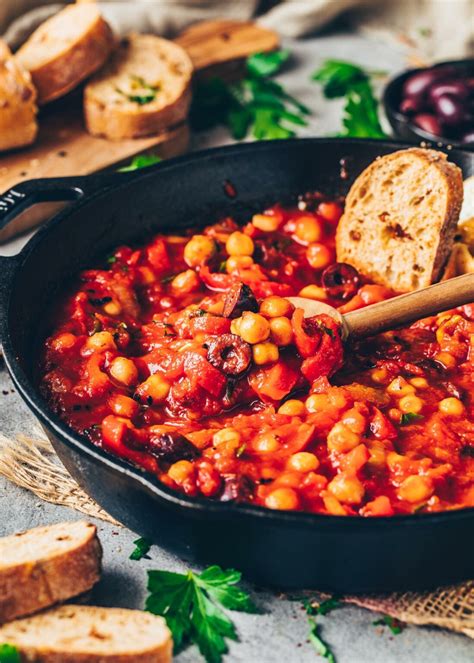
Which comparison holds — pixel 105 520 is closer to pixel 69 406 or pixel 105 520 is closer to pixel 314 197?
pixel 69 406

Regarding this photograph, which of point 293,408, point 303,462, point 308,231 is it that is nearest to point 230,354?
point 293,408

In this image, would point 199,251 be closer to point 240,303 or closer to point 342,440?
point 240,303

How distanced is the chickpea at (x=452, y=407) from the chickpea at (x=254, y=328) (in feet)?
3.16

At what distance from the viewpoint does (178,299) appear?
17.4 ft

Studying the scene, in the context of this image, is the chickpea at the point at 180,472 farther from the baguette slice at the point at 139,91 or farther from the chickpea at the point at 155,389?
the baguette slice at the point at 139,91

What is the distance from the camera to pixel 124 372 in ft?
15.0

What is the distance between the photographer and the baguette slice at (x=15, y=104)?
266 inches

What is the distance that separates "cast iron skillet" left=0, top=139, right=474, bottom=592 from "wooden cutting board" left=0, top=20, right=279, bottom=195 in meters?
1.30

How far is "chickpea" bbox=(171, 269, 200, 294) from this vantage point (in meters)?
5.32

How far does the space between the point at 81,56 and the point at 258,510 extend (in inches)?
200

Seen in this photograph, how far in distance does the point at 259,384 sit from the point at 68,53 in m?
4.02

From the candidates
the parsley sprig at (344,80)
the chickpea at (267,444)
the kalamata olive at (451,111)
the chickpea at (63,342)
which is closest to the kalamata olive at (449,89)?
the kalamata olive at (451,111)

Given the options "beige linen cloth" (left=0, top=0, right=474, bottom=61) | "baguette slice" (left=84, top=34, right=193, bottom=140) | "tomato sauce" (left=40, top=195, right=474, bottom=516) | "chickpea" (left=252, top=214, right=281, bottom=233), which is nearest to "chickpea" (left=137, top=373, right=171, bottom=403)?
"tomato sauce" (left=40, top=195, right=474, bottom=516)

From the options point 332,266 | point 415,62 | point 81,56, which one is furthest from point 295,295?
point 415,62
